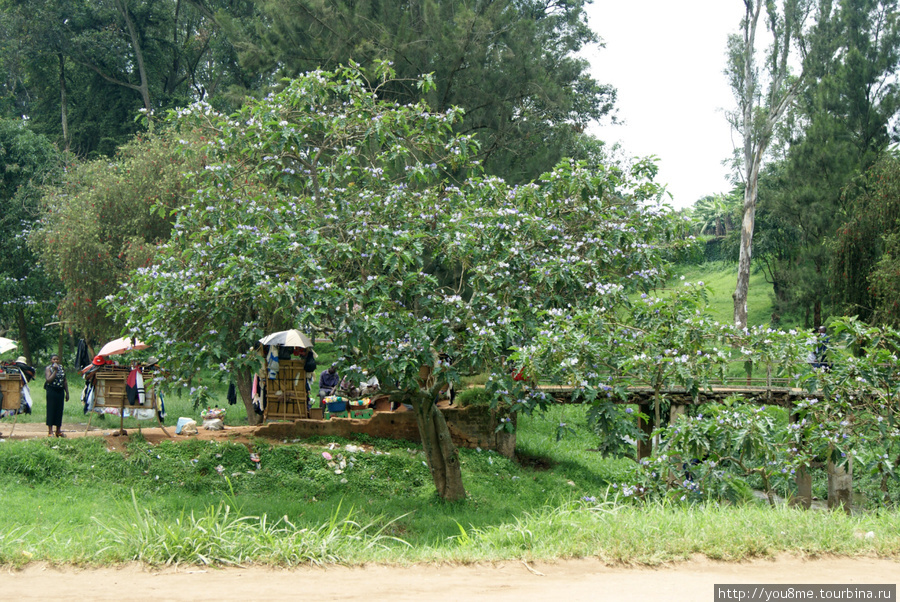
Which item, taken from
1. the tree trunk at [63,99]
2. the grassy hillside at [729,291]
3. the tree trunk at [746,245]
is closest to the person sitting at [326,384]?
the tree trunk at [746,245]

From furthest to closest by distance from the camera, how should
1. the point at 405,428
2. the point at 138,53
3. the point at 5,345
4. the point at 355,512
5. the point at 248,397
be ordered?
the point at 138,53 → the point at 248,397 → the point at 405,428 → the point at 5,345 → the point at 355,512

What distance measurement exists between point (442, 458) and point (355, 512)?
2.01 meters

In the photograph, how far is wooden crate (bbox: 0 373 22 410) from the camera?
12.5 metres

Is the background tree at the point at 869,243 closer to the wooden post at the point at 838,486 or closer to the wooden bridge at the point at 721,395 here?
the wooden bridge at the point at 721,395

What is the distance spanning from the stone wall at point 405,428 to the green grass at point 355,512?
335 mm

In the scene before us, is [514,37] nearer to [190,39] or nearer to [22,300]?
[22,300]

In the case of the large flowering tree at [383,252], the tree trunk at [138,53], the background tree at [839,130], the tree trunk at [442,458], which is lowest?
the tree trunk at [442,458]

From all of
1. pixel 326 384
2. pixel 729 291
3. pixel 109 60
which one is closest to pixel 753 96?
pixel 729 291

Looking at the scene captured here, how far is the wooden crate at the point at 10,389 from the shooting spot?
41.0ft

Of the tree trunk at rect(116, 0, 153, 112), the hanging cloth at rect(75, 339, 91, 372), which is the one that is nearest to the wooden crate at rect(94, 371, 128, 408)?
the hanging cloth at rect(75, 339, 91, 372)

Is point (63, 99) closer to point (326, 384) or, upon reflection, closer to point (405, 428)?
point (326, 384)

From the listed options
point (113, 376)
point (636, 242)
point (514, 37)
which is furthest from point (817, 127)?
point (113, 376)

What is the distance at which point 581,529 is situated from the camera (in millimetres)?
5977

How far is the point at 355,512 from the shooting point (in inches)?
404
